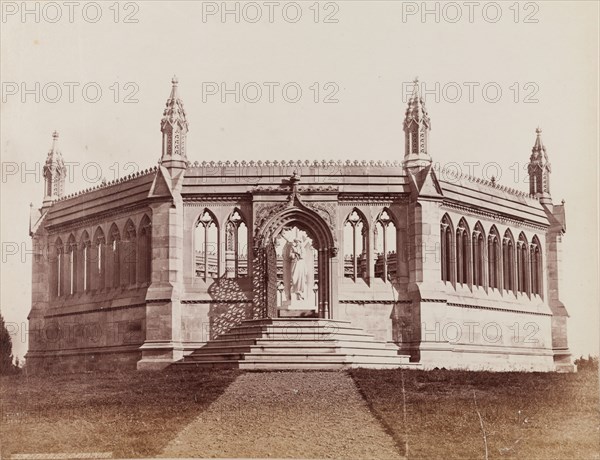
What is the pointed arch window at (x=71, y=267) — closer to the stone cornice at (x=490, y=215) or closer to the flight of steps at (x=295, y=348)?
the flight of steps at (x=295, y=348)

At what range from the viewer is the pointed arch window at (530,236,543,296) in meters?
42.8

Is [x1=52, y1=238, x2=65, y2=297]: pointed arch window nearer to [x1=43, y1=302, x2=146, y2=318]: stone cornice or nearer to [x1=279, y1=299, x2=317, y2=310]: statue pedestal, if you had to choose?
[x1=43, y1=302, x2=146, y2=318]: stone cornice

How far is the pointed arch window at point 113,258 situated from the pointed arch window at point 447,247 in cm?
1371

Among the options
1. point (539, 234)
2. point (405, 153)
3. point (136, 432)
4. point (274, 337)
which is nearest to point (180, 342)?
point (274, 337)

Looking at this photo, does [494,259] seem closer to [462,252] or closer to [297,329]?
[462,252]

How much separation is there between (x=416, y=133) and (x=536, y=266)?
414 inches

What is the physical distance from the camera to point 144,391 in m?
25.3

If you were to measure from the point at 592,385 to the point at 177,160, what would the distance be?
18173mm

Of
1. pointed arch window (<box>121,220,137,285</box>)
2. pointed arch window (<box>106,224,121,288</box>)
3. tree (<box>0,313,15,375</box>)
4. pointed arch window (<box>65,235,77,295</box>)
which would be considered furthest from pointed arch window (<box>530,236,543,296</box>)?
tree (<box>0,313,15,375</box>)

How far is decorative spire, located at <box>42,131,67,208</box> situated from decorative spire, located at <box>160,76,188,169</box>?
8911 millimetres

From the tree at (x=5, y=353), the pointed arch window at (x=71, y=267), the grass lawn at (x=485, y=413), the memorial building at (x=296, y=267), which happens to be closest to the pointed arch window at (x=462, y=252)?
the memorial building at (x=296, y=267)

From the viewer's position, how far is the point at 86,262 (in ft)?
135

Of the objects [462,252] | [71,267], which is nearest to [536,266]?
[462,252]

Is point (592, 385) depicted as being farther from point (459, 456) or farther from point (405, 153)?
point (405, 153)
